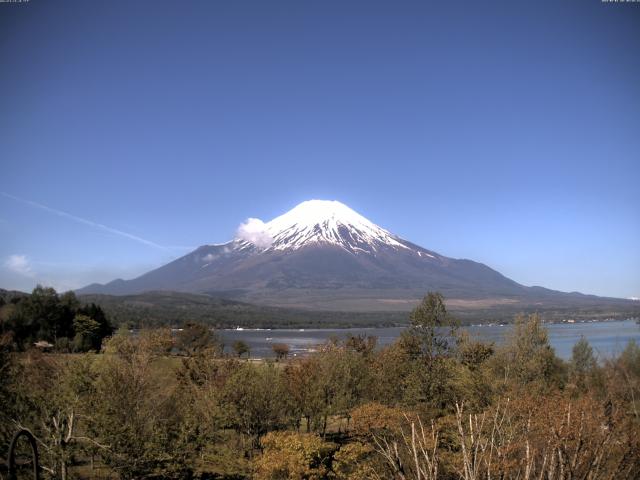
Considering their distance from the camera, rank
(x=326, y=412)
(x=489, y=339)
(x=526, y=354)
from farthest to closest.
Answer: (x=489, y=339)
(x=526, y=354)
(x=326, y=412)

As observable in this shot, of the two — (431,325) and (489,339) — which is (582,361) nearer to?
(489,339)

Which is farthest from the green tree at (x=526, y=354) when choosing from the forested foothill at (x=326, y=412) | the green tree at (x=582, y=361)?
the green tree at (x=582, y=361)

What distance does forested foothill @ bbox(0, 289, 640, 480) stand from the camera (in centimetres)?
1509

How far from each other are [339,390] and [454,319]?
831 cm

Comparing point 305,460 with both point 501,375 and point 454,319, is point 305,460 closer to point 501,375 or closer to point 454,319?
point 454,319

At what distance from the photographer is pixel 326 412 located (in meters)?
28.3

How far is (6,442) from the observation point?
698 inches

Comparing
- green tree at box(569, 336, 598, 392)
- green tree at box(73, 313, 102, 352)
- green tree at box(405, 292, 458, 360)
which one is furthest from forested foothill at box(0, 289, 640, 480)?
green tree at box(73, 313, 102, 352)

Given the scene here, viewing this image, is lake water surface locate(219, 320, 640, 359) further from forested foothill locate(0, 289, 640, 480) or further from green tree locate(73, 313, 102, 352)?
green tree locate(73, 313, 102, 352)

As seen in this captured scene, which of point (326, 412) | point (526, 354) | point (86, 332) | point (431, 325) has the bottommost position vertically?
point (326, 412)

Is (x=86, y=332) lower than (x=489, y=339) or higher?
higher

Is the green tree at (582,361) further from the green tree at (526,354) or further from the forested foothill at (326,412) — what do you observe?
the green tree at (526,354)

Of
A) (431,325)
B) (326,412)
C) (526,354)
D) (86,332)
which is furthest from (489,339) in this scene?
(86,332)

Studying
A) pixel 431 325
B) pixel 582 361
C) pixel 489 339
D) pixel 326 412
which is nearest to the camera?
pixel 326 412
